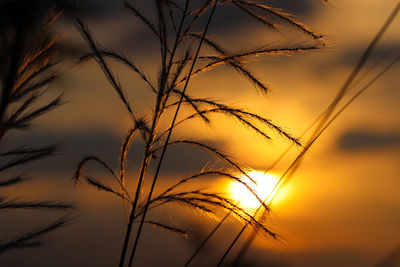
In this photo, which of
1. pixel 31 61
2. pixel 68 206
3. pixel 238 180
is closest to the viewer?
pixel 31 61

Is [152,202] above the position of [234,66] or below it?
below

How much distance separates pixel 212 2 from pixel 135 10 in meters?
0.27

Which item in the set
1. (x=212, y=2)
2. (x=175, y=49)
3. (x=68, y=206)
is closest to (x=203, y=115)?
(x=175, y=49)

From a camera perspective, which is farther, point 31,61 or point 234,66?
point 234,66

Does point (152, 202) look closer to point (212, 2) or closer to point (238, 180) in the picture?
point (238, 180)

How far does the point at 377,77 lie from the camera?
1.43 metres

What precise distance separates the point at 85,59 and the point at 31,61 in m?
0.19

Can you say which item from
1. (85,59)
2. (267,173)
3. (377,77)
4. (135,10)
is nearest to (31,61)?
(85,59)

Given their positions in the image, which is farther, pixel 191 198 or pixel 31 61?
pixel 191 198

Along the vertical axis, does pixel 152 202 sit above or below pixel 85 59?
below

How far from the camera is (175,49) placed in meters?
1.47

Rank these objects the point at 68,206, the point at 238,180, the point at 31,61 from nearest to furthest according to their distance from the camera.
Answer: the point at 31,61, the point at 238,180, the point at 68,206

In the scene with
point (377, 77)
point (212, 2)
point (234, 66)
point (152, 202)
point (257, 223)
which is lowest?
point (152, 202)

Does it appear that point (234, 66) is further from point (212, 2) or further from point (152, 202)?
point (152, 202)
